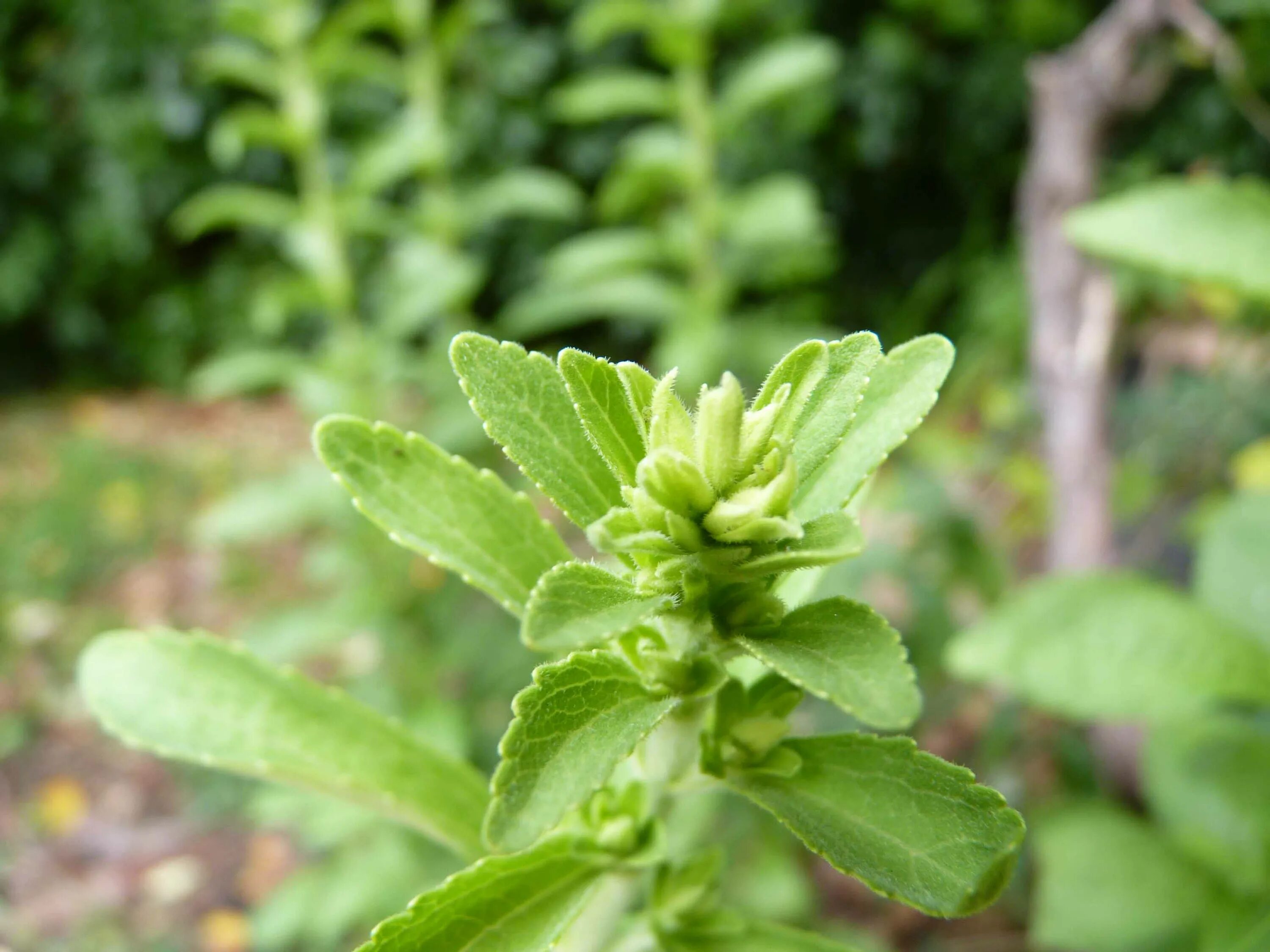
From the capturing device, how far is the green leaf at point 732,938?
666 millimetres

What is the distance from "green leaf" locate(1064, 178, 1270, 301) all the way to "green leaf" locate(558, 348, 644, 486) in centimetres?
72

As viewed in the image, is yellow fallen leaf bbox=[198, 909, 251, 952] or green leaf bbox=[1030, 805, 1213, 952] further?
yellow fallen leaf bbox=[198, 909, 251, 952]

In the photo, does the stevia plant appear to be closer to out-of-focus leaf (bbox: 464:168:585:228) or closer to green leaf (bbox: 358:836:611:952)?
green leaf (bbox: 358:836:611:952)

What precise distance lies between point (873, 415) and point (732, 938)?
37cm

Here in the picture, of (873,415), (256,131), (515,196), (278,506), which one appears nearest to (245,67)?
(256,131)

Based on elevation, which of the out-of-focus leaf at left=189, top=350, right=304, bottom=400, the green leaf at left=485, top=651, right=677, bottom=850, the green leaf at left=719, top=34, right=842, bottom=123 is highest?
the green leaf at left=719, top=34, right=842, bottom=123

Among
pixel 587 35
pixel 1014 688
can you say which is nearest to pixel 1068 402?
pixel 1014 688

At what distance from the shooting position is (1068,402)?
1.69m

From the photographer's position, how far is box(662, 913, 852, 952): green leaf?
67 cm

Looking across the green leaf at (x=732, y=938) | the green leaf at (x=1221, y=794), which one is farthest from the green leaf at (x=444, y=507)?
the green leaf at (x=1221, y=794)

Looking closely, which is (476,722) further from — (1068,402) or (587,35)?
(587,35)

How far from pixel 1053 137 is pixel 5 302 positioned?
4.79 m

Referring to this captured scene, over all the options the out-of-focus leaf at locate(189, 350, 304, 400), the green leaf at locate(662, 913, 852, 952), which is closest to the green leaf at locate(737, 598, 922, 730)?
the green leaf at locate(662, 913, 852, 952)

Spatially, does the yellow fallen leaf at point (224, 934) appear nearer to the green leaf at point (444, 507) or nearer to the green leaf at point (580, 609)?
the green leaf at point (444, 507)
